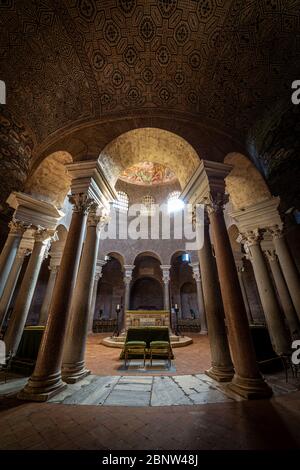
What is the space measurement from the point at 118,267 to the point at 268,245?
50.8 feet

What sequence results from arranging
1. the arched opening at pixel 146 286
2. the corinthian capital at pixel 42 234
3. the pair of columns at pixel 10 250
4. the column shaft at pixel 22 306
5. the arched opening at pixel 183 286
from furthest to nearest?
the arched opening at pixel 146 286
the arched opening at pixel 183 286
the corinthian capital at pixel 42 234
the pair of columns at pixel 10 250
the column shaft at pixel 22 306

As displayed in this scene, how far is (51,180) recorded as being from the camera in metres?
6.36

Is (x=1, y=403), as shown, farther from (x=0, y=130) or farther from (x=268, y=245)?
(x=268, y=245)

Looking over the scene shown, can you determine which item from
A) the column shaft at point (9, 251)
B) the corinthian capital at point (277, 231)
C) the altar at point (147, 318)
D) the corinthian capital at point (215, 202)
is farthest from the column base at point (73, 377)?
the altar at point (147, 318)

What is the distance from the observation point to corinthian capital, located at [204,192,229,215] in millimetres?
4938

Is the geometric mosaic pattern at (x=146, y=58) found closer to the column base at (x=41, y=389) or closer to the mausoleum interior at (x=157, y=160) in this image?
the mausoleum interior at (x=157, y=160)

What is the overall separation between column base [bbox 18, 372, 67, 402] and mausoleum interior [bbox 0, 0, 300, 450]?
0.8 inches

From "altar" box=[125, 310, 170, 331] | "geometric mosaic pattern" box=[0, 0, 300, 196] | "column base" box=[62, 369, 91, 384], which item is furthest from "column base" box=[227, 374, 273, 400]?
"altar" box=[125, 310, 170, 331]

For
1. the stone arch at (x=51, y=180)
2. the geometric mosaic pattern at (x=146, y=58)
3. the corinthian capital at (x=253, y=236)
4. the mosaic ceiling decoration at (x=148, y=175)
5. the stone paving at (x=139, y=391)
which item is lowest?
the stone paving at (x=139, y=391)

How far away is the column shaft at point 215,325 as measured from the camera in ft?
13.5

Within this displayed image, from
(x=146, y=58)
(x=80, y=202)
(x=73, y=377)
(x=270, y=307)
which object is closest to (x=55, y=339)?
(x=73, y=377)

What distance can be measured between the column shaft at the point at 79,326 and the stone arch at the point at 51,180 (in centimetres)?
269

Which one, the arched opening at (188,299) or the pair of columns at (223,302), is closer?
the pair of columns at (223,302)
